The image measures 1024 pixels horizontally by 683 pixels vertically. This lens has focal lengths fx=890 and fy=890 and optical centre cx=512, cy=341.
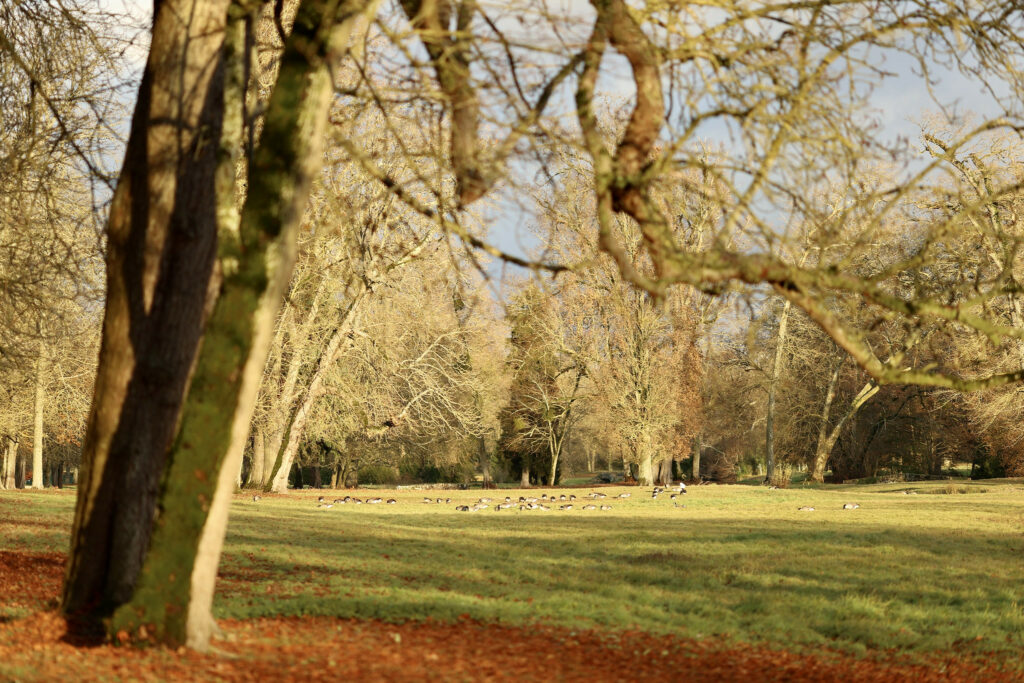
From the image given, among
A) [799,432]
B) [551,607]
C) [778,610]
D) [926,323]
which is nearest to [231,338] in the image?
[551,607]

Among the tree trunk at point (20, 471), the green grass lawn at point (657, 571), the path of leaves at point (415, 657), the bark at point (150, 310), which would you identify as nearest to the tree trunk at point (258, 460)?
the green grass lawn at point (657, 571)

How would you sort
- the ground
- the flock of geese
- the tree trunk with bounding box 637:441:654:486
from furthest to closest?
the tree trunk with bounding box 637:441:654:486, the flock of geese, the ground

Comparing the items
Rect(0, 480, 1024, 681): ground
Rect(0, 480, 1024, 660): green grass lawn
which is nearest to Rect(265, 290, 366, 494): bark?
Rect(0, 480, 1024, 660): green grass lawn

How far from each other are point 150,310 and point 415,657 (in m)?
3.16

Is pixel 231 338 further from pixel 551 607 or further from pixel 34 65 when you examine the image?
pixel 34 65

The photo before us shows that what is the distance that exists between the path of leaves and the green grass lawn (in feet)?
2.02

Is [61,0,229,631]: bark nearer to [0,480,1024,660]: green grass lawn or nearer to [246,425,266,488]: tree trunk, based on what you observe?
[0,480,1024,660]: green grass lawn

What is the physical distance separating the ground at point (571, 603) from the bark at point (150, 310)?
0.70 meters

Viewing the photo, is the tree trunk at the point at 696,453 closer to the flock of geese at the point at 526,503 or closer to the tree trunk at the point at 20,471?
the flock of geese at the point at 526,503

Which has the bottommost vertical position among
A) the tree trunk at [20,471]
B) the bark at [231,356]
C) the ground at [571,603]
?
the tree trunk at [20,471]

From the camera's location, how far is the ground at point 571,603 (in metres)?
5.89

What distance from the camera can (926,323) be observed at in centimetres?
716

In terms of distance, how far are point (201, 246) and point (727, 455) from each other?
52.0 m

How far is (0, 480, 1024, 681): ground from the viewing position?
5.89 m
